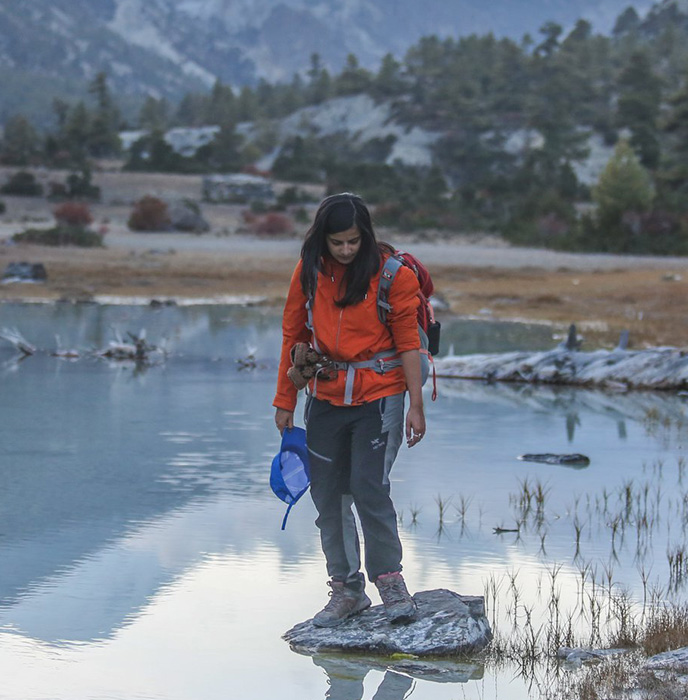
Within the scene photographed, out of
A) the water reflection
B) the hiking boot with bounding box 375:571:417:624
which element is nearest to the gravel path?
the hiking boot with bounding box 375:571:417:624

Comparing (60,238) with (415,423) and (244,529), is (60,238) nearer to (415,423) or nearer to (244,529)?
(244,529)

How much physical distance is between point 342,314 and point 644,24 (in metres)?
173

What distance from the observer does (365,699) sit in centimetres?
502

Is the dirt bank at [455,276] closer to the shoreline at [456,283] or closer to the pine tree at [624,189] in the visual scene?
the shoreline at [456,283]

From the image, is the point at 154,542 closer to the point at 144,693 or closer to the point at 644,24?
the point at 144,693

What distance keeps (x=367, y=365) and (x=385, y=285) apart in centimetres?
31

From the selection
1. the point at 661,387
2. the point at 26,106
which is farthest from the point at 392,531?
the point at 26,106

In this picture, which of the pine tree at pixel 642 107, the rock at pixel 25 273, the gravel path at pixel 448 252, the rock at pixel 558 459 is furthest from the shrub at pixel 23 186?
the rock at pixel 558 459

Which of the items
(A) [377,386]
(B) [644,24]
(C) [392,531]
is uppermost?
(B) [644,24]

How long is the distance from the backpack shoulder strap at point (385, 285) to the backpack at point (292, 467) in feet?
2.04

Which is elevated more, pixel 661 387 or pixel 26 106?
pixel 26 106

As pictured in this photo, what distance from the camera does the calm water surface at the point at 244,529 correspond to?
5.30m

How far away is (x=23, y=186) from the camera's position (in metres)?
61.1

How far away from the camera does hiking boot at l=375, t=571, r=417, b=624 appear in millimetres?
5508
